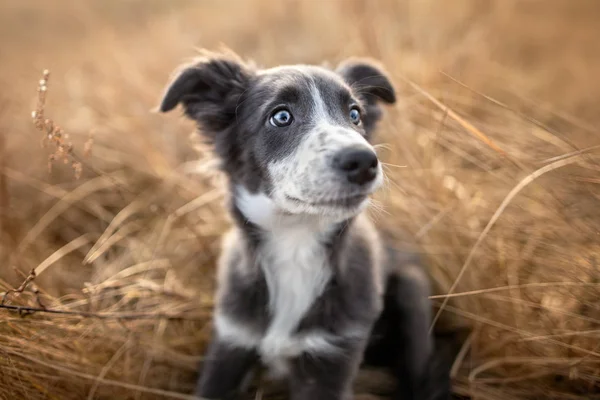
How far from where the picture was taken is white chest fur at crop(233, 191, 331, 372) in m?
2.59

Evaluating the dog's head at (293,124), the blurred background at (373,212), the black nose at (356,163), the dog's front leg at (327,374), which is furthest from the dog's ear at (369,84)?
the dog's front leg at (327,374)

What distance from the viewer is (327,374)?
2.59 meters

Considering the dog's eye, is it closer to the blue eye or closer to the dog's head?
the dog's head

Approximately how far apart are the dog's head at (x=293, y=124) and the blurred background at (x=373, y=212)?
241 millimetres

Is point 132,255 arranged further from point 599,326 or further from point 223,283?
point 599,326

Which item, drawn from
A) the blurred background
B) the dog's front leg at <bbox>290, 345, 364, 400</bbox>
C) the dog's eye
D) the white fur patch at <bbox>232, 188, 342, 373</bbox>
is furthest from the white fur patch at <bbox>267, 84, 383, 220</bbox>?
the dog's front leg at <bbox>290, 345, 364, 400</bbox>

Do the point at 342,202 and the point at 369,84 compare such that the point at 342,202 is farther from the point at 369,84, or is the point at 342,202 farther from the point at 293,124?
the point at 369,84

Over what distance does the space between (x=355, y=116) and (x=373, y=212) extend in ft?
1.61

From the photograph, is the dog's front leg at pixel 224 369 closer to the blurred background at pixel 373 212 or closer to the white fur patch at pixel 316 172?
the blurred background at pixel 373 212

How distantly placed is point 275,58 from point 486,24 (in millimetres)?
2137

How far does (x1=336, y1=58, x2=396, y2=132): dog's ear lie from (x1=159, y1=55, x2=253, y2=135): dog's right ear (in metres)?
0.56

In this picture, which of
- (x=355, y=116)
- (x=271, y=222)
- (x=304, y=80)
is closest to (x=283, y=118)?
(x=304, y=80)

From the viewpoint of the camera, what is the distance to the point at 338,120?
247cm

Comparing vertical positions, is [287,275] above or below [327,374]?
above
